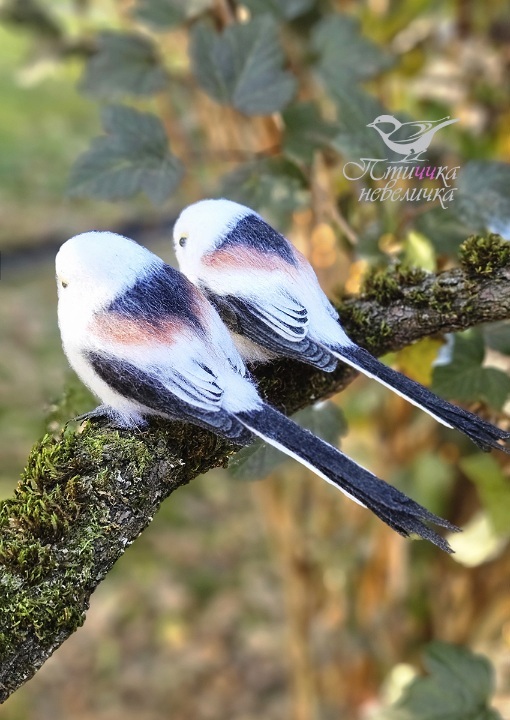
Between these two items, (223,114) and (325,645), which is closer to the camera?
(223,114)

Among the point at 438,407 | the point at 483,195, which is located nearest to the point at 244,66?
the point at 483,195

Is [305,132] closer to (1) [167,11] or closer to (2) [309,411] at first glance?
(1) [167,11]

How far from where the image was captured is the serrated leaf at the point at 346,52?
3.48 feet

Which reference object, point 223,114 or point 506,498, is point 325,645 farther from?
point 223,114

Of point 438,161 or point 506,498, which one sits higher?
point 438,161

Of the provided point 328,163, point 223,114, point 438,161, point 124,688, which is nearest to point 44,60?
point 223,114

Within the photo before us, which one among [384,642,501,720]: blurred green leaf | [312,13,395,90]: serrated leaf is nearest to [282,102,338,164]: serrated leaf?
[312,13,395,90]: serrated leaf

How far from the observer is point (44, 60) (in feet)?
4.52

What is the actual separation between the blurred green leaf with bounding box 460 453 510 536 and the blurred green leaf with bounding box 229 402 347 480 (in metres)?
0.22

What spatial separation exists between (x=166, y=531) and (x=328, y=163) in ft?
4.77

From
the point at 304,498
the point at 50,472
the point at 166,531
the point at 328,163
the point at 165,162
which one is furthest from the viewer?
the point at 166,531

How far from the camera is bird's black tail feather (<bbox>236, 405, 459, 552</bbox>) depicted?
522 millimetres

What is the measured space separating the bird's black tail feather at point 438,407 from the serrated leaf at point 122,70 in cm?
63

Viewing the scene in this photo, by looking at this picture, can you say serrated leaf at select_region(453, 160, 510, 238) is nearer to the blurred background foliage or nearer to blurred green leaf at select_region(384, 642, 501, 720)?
the blurred background foliage
